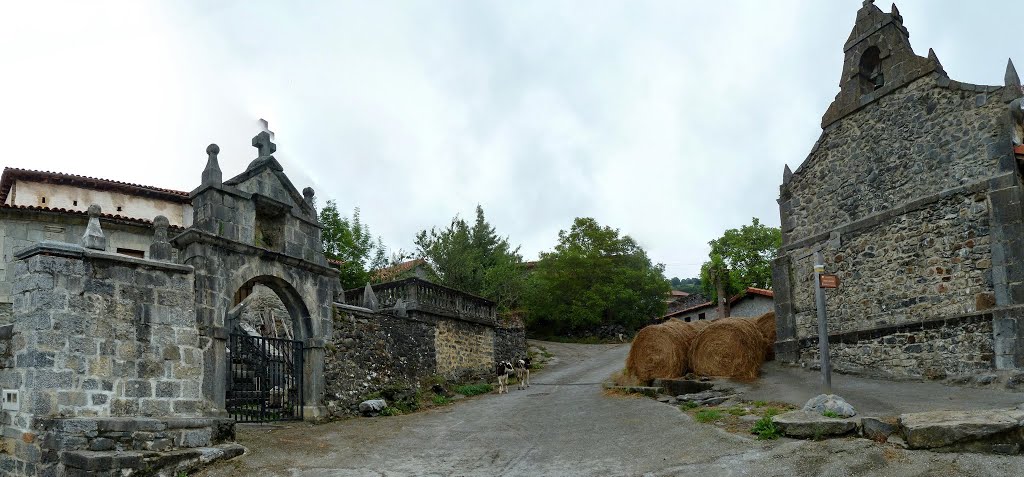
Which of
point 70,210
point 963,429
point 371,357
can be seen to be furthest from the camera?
point 70,210

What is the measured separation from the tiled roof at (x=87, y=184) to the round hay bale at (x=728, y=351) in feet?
59.2

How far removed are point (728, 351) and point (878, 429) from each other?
300 inches

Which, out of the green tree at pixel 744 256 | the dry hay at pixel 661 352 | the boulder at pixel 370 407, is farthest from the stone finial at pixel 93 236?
the green tree at pixel 744 256

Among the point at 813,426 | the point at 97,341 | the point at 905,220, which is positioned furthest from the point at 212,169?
the point at 905,220

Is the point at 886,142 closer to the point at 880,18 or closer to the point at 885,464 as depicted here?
the point at 880,18

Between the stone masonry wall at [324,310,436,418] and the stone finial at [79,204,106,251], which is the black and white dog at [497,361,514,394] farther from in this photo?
the stone finial at [79,204,106,251]

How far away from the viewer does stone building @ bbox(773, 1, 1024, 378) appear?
12.5 meters

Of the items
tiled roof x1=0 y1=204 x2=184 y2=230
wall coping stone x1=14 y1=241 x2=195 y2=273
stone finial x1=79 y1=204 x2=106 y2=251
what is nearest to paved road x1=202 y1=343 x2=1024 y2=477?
wall coping stone x1=14 y1=241 x2=195 y2=273

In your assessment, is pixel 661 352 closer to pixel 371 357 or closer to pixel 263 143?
pixel 371 357

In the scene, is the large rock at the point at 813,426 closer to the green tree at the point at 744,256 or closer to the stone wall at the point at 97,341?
the stone wall at the point at 97,341

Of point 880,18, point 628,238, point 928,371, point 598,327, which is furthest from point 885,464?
point 628,238

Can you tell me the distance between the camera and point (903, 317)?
14.2 meters

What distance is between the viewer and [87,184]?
21547mm

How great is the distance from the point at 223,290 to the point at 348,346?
13.2 ft
